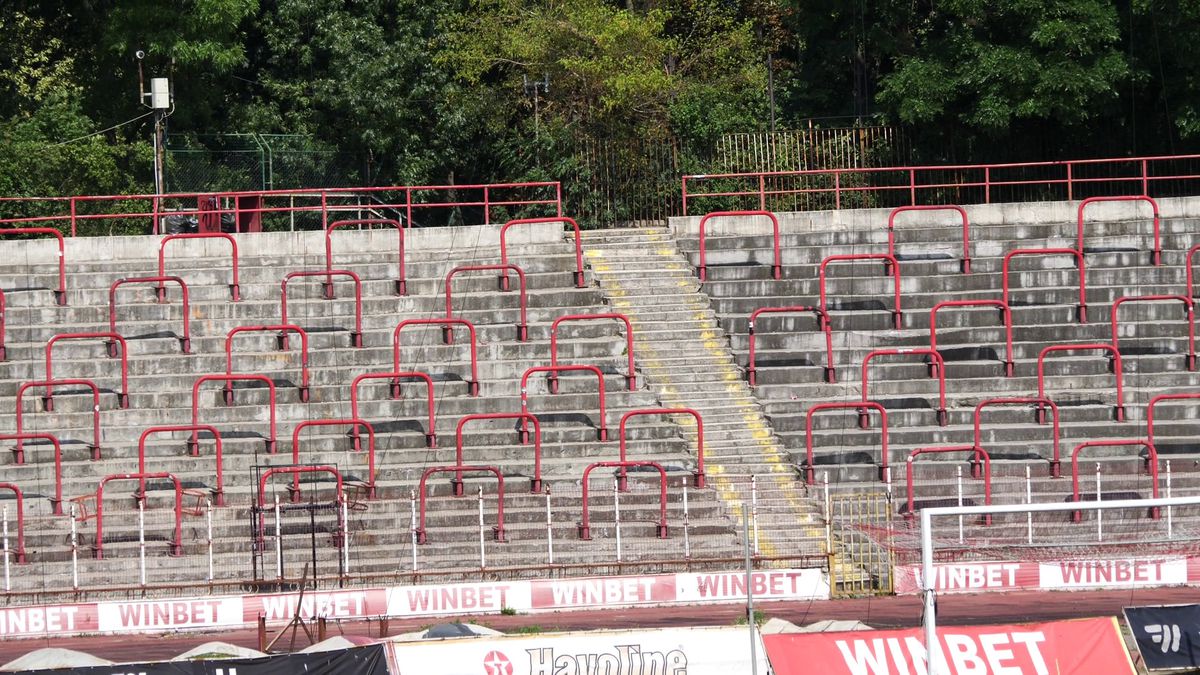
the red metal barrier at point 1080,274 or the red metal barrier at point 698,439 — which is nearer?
the red metal barrier at point 698,439

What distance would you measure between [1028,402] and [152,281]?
13288mm

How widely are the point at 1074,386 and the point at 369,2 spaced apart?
20798mm

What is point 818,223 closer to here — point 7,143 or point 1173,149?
point 1173,149

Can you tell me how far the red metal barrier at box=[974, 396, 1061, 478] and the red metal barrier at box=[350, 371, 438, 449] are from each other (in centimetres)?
748

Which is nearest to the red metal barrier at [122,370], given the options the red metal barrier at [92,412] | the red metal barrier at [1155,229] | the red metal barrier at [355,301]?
the red metal barrier at [92,412]

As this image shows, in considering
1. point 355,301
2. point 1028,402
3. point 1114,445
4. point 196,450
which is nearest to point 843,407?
point 1028,402

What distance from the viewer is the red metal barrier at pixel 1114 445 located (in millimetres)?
20781

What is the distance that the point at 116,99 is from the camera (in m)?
39.2

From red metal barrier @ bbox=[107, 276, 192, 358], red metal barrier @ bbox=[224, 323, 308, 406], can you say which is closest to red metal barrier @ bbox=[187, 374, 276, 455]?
red metal barrier @ bbox=[224, 323, 308, 406]

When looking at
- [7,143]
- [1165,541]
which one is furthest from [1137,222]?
[7,143]

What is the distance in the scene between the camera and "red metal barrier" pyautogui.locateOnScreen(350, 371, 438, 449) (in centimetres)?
2219

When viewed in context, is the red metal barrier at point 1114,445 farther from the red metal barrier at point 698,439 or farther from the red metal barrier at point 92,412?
the red metal barrier at point 92,412

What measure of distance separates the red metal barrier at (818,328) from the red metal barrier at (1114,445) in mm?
3644

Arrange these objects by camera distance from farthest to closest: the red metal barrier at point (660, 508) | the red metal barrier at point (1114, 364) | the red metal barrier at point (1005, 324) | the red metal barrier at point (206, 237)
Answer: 1. the red metal barrier at point (206, 237)
2. the red metal barrier at point (1005, 324)
3. the red metal barrier at point (1114, 364)
4. the red metal barrier at point (660, 508)
